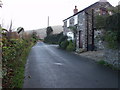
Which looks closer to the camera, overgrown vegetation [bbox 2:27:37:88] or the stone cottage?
overgrown vegetation [bbox 2:27:37:88]

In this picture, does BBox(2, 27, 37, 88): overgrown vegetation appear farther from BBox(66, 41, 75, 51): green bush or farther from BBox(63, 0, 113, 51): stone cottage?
BBox(66, 41, 75, 51): green bush

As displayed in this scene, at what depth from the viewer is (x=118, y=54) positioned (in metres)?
8.24

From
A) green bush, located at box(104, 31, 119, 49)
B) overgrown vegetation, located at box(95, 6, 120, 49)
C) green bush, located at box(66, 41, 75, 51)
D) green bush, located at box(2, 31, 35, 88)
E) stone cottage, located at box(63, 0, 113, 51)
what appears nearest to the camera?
green bush, located at box(2, 31, 35, 88)

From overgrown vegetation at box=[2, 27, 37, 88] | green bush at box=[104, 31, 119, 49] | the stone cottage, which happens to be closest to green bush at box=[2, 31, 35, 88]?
overgrown vegetation at box=[2, 27, 37, 88]

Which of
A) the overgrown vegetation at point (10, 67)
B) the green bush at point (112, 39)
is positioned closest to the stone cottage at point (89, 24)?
the green bush at point (112, 39)

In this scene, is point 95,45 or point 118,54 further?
point 95,45

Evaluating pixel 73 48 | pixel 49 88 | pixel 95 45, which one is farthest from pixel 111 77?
pixel 73 48

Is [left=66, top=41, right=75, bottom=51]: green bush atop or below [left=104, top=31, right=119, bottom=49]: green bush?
below

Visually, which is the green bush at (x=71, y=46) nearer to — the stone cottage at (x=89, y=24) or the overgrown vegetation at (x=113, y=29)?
the stone cottage at (x=89, y=24)

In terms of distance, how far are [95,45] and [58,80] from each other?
11.0 m

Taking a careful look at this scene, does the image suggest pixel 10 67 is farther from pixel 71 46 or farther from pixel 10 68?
pixel 71 46

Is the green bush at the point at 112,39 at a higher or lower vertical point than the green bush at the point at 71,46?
higher

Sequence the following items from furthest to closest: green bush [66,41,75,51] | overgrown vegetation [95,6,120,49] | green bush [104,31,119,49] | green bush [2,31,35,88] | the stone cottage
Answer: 1. green bush [66,41,75,51]
2. the stone cottage
3. green bush [104,31,119,49]
4. overgrown vegetation [95,6,120,49]
5. green bush [2,31,35,88]

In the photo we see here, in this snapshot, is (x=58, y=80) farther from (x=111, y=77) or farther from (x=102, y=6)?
(x=102, y=6)
